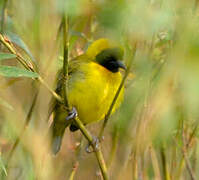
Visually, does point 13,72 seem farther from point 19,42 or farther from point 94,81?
point 94,81

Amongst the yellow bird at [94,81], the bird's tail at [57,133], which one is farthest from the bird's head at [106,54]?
the bird's tail at [57,133]

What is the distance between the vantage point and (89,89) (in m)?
2.43

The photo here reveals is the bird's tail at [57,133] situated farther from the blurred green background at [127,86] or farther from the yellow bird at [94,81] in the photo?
the blurred green background at [127,86]

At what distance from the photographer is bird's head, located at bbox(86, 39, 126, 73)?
258 centimetres

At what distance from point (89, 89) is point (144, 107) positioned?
61 cm

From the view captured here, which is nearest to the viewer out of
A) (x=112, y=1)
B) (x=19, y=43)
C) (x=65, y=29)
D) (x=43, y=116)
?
(x=65, y=29)

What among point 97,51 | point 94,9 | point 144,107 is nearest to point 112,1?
point 94,9

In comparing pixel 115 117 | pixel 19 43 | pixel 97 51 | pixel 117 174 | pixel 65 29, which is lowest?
pixel 117 174

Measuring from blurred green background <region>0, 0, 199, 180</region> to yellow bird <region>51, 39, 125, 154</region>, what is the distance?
9 centimetres

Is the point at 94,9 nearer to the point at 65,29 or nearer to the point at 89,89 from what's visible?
the point at 89,89

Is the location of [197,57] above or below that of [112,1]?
below

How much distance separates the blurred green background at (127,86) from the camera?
1548mm

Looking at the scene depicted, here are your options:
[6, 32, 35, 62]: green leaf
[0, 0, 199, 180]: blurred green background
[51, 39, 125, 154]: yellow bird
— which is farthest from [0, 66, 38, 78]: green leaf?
[51, 39, 125, 154]: yellow bird

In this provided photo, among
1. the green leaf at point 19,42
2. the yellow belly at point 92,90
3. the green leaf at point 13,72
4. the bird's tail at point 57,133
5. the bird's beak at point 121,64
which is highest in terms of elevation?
the green leaf at point 13,72
